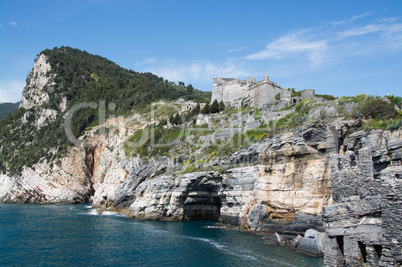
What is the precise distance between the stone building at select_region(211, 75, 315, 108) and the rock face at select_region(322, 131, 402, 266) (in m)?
32.0

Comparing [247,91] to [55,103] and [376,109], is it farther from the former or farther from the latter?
[55,103]

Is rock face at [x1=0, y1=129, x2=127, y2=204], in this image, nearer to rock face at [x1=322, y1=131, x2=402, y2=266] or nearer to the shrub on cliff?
the shrub on cliff

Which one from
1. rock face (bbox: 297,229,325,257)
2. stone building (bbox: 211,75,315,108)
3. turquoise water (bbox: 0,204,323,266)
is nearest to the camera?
turquoise water (bbox: 0,204,323,266)

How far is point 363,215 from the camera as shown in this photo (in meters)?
14.7

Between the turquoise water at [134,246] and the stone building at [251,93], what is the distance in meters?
26.9

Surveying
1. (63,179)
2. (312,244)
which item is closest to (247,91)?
(312,244)

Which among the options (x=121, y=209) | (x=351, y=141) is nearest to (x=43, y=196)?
(x=121, y=209)

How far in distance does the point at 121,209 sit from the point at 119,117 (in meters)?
40.3

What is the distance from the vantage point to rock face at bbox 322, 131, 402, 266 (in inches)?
498

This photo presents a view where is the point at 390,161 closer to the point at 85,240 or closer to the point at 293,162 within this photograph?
the point at 293,162

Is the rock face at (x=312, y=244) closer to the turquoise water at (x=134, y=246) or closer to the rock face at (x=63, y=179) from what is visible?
the turquoise water at (x=134, y=246)

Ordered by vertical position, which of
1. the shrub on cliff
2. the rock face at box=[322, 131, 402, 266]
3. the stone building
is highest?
the stone building

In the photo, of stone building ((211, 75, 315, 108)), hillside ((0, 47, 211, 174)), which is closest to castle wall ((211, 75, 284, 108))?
stone building ((211, 75, 315, 108))

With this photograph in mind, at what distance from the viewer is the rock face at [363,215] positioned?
12.7 meters
